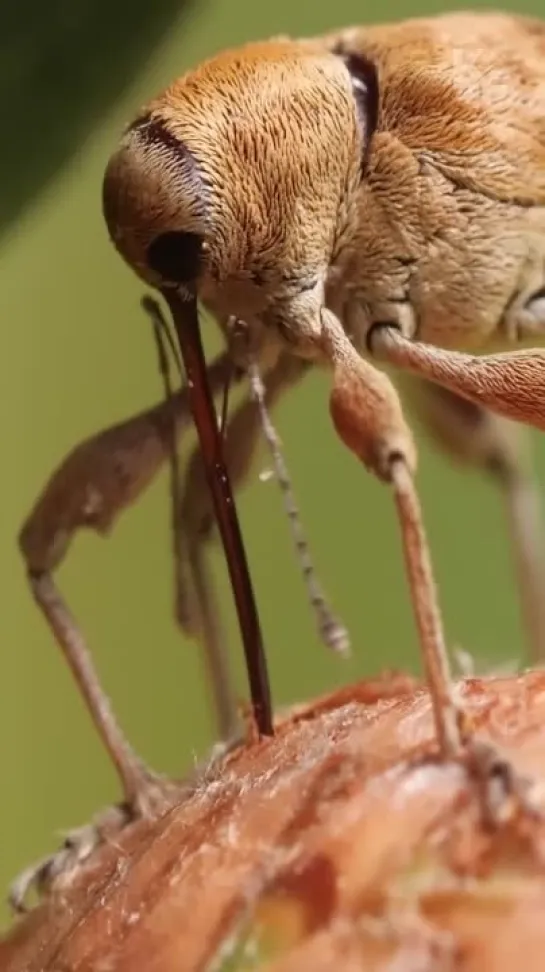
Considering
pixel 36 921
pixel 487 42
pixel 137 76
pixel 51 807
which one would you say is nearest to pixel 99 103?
pixel 137 76

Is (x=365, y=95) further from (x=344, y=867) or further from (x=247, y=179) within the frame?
(x=344, y=867)

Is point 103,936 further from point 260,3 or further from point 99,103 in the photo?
point 260,3

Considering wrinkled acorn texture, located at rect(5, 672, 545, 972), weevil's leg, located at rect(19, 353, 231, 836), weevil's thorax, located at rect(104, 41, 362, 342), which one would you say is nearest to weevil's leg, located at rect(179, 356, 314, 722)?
weevil's leg, located at rect(19, 353, 231, 836)

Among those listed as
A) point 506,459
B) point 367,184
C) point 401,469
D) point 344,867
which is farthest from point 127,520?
point 344,867

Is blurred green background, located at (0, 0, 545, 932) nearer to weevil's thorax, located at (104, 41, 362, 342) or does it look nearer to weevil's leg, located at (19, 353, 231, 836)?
weevil's leg, located at (19, 353, 231, 836)

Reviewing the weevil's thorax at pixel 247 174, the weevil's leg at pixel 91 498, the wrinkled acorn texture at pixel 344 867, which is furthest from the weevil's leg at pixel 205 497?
the wrinkled acorn texture at pixel 344 867

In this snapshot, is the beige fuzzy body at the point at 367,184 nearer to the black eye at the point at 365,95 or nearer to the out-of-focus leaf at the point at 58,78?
the black eye at the point at 365,95
